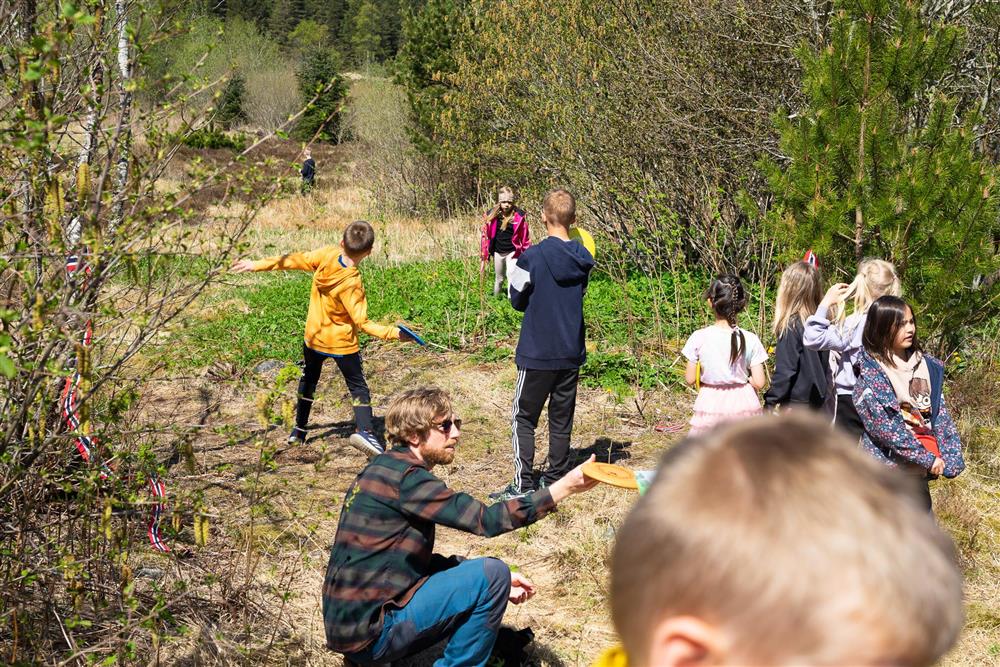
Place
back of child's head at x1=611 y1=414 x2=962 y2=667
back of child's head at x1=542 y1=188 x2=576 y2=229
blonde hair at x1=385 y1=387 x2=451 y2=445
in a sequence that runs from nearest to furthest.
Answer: back of child's head at x1=611 y1=414 x2=962 y2=667 → blonde hair at x1=385 y1=387 x2=451 y2=445 → back of child's head at x1=542 y1=188 x2=576 y2=229

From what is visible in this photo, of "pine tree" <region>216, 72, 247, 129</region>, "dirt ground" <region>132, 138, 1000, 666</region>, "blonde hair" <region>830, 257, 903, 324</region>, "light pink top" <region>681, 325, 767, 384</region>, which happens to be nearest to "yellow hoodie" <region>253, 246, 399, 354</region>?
"dirt ground" <region>132, 138, 1000, 666</region>

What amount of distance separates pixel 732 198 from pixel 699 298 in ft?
6.82

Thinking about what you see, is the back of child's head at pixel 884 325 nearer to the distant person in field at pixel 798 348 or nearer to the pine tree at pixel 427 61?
the distant person in field at pixel 798 348

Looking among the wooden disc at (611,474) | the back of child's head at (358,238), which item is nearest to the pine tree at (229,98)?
the back of child's head at (358,238)

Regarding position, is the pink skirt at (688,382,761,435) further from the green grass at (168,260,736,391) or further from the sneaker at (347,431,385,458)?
the green grass at (168,260,736,391)

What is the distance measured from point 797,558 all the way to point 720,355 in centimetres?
466

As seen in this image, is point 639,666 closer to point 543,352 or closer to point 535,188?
point 543,352

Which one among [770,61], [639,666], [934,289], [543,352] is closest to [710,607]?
[639,666]

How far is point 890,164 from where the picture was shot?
6160mm

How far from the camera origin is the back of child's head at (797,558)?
2.33 ft

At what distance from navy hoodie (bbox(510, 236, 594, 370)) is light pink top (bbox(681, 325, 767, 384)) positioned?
0.80 meters

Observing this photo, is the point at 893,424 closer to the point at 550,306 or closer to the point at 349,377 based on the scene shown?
the point at 550,306

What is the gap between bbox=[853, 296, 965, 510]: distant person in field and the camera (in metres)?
4.30

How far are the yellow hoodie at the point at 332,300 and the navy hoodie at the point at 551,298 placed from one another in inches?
48.2
